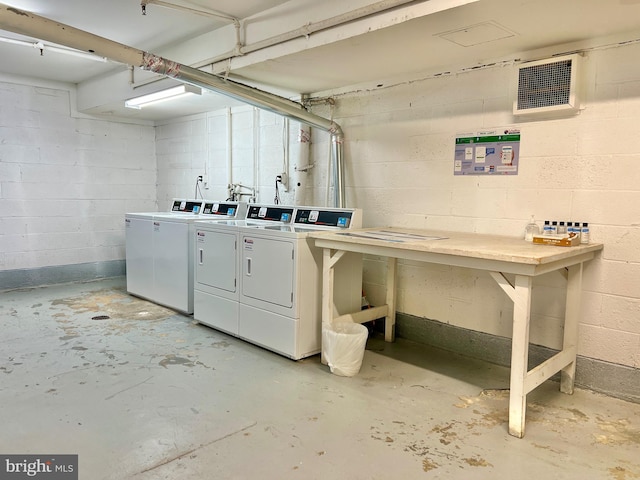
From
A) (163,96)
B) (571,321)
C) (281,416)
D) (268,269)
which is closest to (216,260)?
→ (268,269)

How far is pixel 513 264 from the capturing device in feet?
7.29

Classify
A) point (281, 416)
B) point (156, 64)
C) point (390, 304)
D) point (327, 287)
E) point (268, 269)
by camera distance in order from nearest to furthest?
point (281, 416), point (156, 64), point (327, 287), point (268, 269), point (390, 304)

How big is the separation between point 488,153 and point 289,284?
5.62 feet

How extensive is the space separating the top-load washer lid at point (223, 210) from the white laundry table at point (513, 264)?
5.66 feet

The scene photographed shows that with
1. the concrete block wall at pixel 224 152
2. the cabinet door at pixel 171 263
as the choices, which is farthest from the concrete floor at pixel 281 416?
the concrete block wall at pixel 224 152

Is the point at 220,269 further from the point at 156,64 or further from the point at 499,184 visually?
the point at 499,184

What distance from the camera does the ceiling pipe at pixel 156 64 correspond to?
2334 mm

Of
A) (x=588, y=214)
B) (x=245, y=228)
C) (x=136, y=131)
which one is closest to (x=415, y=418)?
(x=588, y=214)

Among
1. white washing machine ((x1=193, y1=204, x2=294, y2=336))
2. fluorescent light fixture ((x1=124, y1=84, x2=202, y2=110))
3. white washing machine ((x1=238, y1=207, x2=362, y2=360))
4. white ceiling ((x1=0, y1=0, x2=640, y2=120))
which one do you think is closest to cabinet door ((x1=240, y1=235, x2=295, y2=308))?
white washing machine ((x1=238, y1=207, x2=362, y2=360))

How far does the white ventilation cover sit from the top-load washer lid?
9.06 ft

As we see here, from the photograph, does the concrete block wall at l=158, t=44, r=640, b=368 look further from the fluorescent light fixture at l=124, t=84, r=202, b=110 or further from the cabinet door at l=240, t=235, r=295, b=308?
the fluorescent light fixture at l=124, t=84, r=202, b=110

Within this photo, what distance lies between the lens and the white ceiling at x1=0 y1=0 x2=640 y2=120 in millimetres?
2404

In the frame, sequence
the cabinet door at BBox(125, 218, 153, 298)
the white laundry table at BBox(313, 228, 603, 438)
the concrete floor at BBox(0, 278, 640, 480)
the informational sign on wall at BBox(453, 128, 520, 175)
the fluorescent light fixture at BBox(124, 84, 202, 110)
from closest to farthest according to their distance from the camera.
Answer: the concrete floor at BBox(0, 278, 640, 480) → the white laundry table at BBox(313, 228, 603, 438) → the informational sign on wall at BBox(453, 128, 520, 175) → the fluorescent light fixture at BBox(124, 84, 202, 110) → the cabinet door at BBox(125, 218, 153, 298)

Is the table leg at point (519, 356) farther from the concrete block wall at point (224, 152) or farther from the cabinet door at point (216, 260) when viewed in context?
the concrete block wall at point (224, 152)
